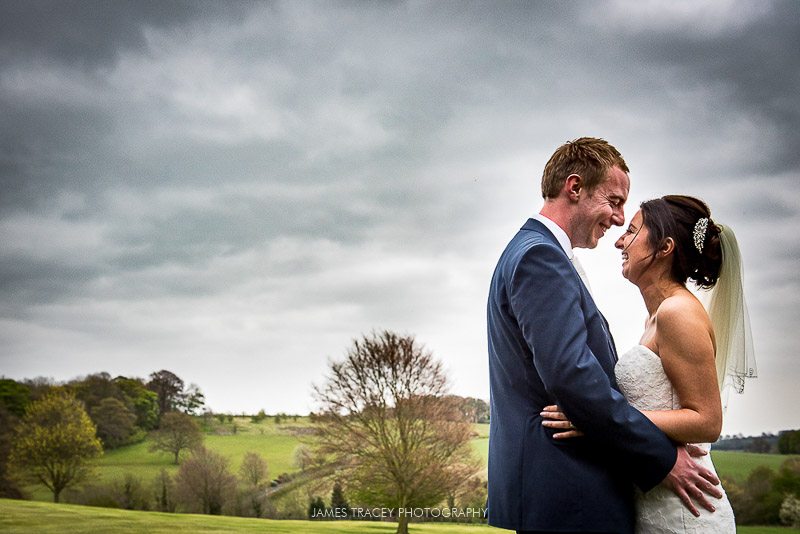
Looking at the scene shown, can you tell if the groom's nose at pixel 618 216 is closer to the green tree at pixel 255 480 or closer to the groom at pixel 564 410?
the groom at pixel 564 410

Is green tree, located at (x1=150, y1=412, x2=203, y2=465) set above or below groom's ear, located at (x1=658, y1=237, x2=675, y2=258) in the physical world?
below

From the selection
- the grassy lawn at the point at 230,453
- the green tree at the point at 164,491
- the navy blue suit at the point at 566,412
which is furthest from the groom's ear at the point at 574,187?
the green tree at the point at 164,491

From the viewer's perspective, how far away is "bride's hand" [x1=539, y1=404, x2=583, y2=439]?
2207mm

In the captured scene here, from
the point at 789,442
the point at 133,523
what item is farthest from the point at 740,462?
the point at 133,523

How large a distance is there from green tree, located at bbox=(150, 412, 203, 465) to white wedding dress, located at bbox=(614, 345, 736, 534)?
17738 millimetres

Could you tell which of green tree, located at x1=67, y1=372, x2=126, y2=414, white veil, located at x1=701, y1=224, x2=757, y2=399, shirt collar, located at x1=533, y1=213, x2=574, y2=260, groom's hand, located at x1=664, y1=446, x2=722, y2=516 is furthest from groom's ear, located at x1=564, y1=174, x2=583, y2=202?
green tree, located at x1=67, y1=372, x2=126, y2=414

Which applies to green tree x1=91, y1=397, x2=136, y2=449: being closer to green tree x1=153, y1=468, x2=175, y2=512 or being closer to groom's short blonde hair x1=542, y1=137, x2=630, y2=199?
green tree x1=153, y1=468, x2=175, y2=512

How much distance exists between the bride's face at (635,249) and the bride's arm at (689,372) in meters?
0.21

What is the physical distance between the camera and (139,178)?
1061 inches

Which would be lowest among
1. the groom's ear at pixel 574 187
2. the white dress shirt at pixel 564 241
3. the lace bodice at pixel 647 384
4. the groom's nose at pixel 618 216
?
the lace bodice at pixel 647 384

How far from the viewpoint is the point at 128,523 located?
664 inches

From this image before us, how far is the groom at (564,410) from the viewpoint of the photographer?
2180 millimetres

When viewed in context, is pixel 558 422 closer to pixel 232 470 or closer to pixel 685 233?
pixel 685 233

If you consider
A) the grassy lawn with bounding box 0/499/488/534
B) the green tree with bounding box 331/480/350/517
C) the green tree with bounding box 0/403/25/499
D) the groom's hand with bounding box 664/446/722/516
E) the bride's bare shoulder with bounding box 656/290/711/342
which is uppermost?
the bride's bare shoulder with bounding box 656/290/711/342
